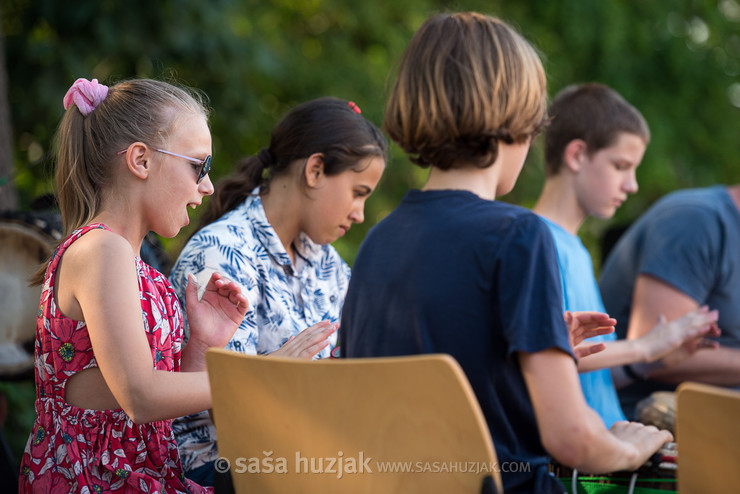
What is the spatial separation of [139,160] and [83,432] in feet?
1.95

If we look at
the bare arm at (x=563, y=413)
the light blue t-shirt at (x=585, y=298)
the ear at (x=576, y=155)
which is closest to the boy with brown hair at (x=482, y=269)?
the bare arm at (x=563, y=413)

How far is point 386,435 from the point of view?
4.20 feet

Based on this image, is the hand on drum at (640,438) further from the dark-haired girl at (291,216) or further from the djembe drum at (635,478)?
the dark-haired girl at (291,216)

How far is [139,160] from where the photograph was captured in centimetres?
182

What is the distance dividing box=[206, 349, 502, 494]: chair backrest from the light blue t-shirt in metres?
1.30

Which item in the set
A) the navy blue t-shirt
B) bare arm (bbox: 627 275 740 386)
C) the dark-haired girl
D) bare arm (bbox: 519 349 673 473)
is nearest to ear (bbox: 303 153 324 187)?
the dark-haired girl

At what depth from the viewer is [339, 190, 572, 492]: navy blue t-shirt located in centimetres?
137

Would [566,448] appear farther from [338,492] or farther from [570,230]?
[570,230]

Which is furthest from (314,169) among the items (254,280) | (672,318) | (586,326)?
(672,318)

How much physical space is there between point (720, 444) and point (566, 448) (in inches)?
9.5

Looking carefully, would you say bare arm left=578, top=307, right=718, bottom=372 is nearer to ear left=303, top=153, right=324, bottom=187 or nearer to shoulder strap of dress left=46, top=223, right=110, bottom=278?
ear left=303, top=153, right=324, bottom=187

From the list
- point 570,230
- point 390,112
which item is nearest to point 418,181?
point 570,230

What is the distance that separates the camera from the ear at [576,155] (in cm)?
294

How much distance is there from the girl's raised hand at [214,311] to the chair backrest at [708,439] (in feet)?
3.33
